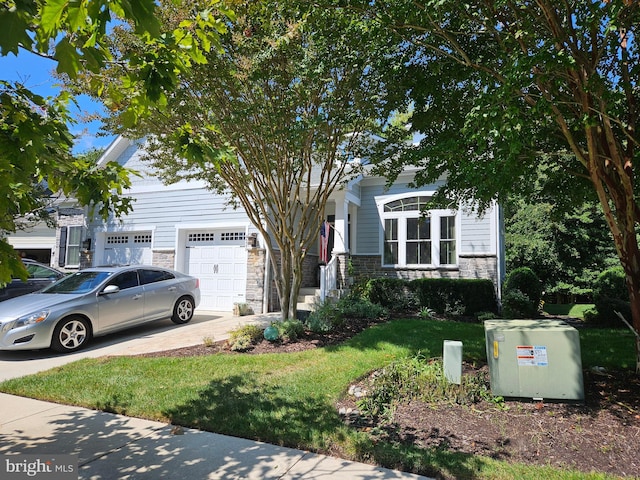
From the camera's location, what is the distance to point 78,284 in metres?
7.88

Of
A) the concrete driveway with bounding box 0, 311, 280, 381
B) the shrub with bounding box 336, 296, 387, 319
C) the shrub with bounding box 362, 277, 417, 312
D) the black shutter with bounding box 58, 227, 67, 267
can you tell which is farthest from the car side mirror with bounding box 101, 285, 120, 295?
the black shutter with bounding box 58, 227, 67, 267

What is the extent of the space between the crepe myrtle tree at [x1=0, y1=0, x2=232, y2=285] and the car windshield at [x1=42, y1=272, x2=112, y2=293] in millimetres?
5083

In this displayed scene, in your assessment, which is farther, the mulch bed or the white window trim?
the white window trim

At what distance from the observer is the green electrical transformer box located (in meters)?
4.13

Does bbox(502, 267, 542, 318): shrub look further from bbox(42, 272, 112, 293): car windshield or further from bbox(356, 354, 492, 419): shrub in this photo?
bbox(42, 272, 112, 293): car windshield

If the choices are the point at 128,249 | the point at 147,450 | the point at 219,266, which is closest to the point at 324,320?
the point at 147,450

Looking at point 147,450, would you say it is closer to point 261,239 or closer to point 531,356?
point 531,356

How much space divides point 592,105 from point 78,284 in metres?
8.78

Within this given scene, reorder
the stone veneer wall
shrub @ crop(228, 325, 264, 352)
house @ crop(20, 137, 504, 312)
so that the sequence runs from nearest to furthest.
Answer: shrub @ crop(228, 325, 264, 352) → the stone veneer wall → house @ crop(20, 137, 504, 312)

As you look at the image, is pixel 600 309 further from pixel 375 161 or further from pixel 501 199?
pixel 375 161

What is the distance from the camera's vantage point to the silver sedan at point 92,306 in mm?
6594

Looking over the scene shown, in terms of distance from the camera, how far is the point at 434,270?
12.0 meters

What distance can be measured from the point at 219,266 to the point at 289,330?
5.62 meters

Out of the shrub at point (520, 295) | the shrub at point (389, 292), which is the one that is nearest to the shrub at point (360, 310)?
the shrub at point (389, 292)
